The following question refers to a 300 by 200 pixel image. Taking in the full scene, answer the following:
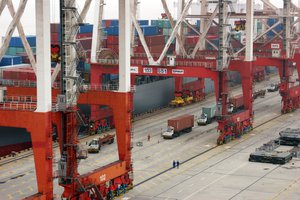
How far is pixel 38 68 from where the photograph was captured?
52250 millimetres

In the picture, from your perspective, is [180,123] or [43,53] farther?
[180,123]

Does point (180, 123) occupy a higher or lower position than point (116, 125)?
lower

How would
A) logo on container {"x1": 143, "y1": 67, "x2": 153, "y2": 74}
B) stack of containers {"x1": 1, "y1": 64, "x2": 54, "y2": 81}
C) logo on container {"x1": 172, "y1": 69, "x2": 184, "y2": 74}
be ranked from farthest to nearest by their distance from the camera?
logo on container {"x1": 143, "y1": 67, "x2": 153, "y2": 74}, logo on container {"x1": 172, "y1": 69, "x2": 184, "y2": 74}, stack of containers {"x1": 1, "y1": 64, "x2": 54, "y2": 81}

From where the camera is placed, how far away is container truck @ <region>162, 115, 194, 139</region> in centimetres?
8988

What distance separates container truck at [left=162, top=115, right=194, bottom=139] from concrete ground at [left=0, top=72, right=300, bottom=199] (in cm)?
96

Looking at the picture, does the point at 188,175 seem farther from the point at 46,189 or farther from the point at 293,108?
the point at 293,108

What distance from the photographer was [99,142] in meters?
82.9

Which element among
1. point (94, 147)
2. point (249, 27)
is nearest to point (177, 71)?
point (249, 27)

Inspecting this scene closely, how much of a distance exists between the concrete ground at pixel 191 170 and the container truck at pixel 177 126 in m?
0.96

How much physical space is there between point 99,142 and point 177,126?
12236 millimetres

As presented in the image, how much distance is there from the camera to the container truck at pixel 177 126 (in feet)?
295

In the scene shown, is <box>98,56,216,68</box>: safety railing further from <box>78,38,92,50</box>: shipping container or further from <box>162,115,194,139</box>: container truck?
<box>78,38,92,50</box>: shipping container

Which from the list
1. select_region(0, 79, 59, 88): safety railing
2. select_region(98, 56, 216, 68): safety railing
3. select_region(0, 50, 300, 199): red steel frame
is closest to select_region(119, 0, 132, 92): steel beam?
select_region(0, 50, 300, 199): red steel frame

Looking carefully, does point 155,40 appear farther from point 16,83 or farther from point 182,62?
point 16,83
